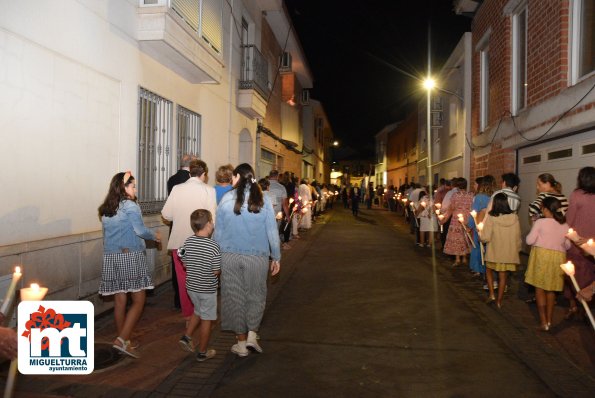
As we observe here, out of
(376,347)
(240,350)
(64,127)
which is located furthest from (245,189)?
(64,127)

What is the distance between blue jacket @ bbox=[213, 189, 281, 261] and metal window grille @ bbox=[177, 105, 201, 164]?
14.6 ft

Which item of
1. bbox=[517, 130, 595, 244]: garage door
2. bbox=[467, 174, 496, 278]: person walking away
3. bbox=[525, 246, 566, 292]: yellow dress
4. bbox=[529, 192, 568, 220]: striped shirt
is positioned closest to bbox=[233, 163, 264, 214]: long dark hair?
bbox=[525, 246, 566, 292]: yellow dress

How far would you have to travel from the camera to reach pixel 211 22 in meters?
10.6

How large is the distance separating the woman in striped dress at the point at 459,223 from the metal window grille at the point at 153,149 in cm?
563

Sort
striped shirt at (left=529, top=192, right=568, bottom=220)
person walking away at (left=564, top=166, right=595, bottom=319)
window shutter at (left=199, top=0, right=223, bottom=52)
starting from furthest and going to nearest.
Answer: window shutter at (left=199, top=0, right=223, bottom=52), striped shirt at (left=529, top=192, right=568, bottom=220), person walking away at (left=564, top=166, right=595, bottom=319)

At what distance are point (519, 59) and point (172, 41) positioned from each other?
778cm

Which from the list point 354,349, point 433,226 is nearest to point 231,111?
point 433,226

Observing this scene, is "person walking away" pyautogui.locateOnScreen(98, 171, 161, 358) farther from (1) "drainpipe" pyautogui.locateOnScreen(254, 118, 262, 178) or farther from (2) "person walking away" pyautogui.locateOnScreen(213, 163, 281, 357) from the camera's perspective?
(1) "drainpipe" pyautogui.locateOnScreen(254, 118, 262, 178)

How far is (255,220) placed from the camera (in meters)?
5.18

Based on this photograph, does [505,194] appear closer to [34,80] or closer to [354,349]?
[354,349]

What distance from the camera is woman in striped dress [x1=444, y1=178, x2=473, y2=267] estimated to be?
33.2 ft

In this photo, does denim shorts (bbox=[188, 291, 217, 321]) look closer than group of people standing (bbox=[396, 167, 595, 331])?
Yes

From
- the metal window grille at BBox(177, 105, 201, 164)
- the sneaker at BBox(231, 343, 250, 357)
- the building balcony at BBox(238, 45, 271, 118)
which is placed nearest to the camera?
the sneaker at BBox(231, 343, 250, 357)

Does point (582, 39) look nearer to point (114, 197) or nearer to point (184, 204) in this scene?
point (184, 204)
